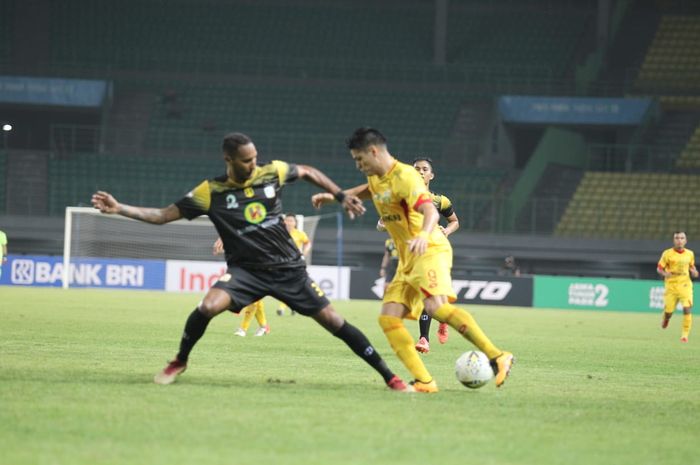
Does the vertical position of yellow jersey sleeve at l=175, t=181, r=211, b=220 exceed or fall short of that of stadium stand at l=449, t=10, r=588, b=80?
it falls short

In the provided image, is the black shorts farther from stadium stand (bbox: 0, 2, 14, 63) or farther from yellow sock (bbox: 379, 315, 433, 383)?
stadium stand (bbox: 0, 2, 14, 63)

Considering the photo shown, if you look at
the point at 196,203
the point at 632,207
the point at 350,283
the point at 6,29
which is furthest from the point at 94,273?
the point at 196,203

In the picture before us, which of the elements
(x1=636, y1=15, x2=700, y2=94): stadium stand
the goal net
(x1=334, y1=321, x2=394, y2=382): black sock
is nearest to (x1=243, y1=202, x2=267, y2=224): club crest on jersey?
(x1=334, y1=321, x2=394, y2=382): black sock

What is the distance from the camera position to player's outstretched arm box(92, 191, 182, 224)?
9.19 meters

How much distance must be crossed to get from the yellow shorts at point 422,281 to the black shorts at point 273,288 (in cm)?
72

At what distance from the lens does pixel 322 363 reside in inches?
500

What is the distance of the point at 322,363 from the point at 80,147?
120 ft

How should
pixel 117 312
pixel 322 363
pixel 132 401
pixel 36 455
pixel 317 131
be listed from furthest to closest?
pixel 317 131 → pixel 117 312 → pixel 322 363 → pixel 132 401 → pixel 36 455

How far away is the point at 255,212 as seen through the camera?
966 centimetres

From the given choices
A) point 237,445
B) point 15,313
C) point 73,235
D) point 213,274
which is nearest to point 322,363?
point 237,445

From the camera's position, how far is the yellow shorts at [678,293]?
24.5 metres

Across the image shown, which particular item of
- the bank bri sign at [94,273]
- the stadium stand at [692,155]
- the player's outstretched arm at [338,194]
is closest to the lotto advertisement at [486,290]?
the bank bri sign at [94,273]

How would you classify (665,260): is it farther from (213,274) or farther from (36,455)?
(36,455)

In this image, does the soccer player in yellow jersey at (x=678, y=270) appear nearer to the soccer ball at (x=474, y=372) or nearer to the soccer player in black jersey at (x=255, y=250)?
the soccer ball at (x=474, y=372)
